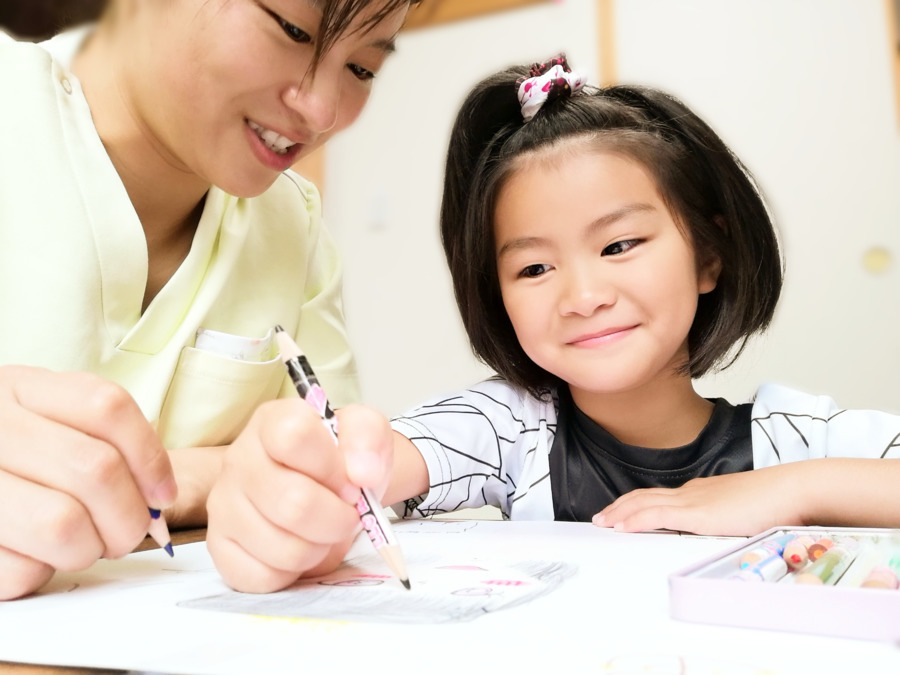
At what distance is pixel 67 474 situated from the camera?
16.2 inches

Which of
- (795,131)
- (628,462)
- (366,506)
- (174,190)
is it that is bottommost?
(628,462)

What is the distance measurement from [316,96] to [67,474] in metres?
0.41

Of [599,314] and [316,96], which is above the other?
[316,96]

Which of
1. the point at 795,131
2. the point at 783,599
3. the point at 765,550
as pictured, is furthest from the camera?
the point at 795,131

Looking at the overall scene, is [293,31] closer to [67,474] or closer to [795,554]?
[67,474]

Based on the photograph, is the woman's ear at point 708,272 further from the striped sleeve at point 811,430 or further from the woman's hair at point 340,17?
the woman's hair at point 340,17

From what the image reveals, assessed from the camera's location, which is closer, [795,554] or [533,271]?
[795,554]

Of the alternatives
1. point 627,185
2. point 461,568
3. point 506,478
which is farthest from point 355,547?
point 627,185

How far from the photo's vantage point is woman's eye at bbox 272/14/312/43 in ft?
2.12

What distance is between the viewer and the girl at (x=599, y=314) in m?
0.78

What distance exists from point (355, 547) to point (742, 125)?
2.06 meters

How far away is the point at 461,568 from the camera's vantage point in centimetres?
47

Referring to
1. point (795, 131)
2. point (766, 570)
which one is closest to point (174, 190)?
point (766, 570)

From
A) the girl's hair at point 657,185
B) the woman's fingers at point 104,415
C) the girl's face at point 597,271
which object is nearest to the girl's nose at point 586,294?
the girl's face at point 597,271
